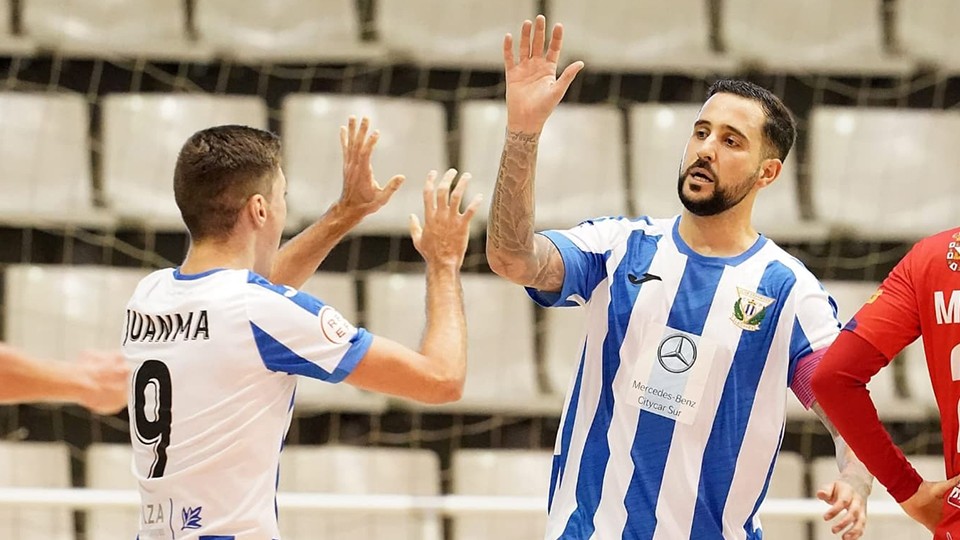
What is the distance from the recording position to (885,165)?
22.4 ft

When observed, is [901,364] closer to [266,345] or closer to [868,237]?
[868,237]

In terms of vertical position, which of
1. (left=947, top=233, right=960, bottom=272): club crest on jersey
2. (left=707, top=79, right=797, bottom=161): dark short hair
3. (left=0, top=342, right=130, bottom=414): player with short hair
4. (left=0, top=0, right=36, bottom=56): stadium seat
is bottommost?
(left=0, top=342, right=130, bottom=414): player with short hair

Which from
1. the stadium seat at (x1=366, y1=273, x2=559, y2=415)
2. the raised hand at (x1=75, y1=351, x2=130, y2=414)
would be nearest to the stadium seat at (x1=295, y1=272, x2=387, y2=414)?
the stadium seat at (x1=366, y1=273, x2=559, y2=415)

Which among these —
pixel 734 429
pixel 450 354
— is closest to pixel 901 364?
pixel 734 429

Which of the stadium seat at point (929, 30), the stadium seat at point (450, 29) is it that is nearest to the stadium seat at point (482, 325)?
the stadium seat at point (450, 29)

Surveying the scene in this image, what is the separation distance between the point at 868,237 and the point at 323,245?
12.3 ft

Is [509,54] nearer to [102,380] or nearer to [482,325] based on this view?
[102,380]

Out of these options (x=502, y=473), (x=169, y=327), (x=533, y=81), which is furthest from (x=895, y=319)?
(x=502, y=473)

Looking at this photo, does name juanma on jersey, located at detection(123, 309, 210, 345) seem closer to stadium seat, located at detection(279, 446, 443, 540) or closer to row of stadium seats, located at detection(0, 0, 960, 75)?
stadium seat, located at detection(279, 446, 443, 540)

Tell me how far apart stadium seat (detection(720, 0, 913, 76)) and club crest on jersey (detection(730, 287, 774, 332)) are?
3823 millimetres

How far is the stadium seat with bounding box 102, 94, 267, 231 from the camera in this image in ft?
21.3

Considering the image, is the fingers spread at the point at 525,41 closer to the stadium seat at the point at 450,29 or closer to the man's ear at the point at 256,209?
the man's ear at the point at 256,209

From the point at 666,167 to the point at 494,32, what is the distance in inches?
46.7

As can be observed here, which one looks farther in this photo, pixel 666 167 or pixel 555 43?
pixel 666 167
